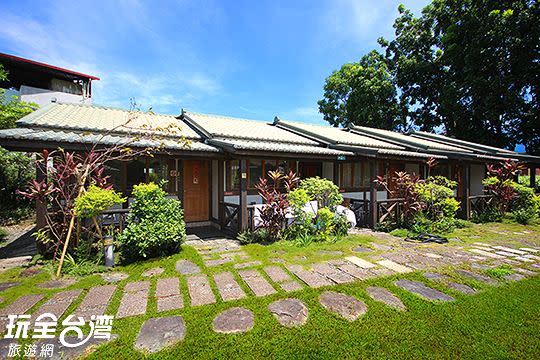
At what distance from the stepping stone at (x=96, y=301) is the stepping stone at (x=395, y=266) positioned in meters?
4.76

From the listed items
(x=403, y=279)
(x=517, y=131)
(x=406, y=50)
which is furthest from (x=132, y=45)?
(x=517, y=131)

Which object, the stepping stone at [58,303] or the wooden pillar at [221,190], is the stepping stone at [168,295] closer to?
the stepping stone at [58,303]

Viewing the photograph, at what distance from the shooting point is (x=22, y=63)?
16984mm

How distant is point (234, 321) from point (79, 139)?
535cm

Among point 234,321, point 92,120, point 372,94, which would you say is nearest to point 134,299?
point 234,321

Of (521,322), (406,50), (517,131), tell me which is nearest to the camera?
(521,322)

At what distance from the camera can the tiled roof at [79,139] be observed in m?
4.93

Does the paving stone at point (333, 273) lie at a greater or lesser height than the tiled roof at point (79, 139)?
lesser

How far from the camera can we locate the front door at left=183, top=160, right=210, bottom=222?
857cm

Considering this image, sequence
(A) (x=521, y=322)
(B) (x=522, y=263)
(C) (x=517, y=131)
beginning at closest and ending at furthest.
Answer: (A) (x=521, y=322) < (B) (x=522, y=263) < (C) (x=517, y=131)

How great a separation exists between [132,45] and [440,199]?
467 inches

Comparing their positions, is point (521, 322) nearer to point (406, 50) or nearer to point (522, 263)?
point (522, 263)

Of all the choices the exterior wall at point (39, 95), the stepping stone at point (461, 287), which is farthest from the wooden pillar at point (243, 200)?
the exterior wall at point (39, 95)

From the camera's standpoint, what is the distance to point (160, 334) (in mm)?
2693
